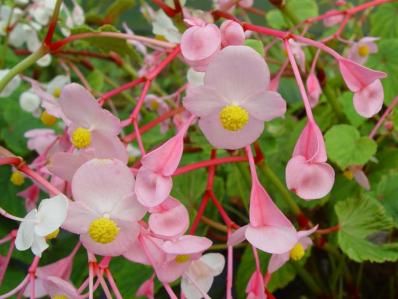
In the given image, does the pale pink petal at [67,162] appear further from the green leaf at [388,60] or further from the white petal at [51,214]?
the green leaf at [388,60]

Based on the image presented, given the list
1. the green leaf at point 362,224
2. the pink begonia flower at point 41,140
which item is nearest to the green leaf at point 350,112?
the green leaf at point 362,224

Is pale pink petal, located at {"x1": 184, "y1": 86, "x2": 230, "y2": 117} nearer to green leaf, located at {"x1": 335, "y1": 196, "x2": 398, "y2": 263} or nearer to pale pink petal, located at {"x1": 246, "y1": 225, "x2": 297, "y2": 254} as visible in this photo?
pale pink petal, located at {"x1": 246, "y1": 225, "x2": 297, "y2": 254}

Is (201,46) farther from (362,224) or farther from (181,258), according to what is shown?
(362,224)

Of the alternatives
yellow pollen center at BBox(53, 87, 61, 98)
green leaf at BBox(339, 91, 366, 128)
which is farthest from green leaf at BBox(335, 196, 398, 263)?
yellow pollen center at BBox(53, 87, 61, 98)

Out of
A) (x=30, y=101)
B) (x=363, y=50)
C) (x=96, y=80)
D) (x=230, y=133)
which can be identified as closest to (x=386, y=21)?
(x=363, y=50)

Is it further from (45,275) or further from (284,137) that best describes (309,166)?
(284,137)

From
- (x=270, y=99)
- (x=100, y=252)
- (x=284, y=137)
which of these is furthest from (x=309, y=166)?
(x=284, y=137)
